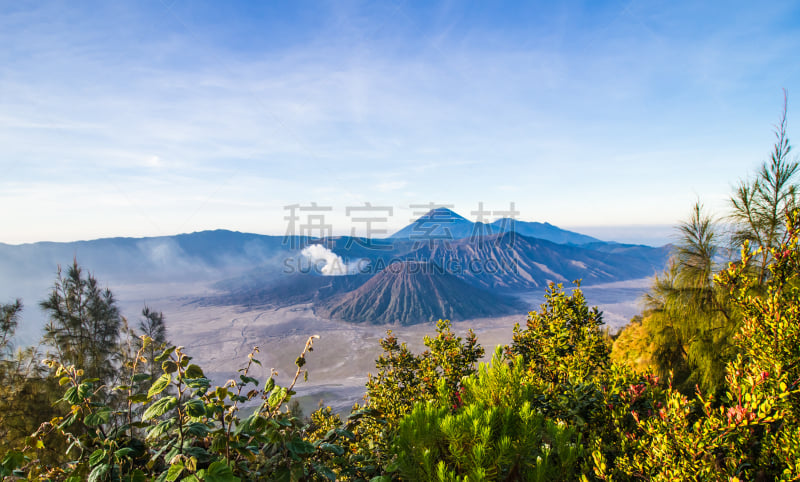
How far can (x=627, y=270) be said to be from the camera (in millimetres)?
163875

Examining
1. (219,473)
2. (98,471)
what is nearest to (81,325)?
(98,471)

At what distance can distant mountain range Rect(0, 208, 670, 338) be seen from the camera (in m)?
96.4

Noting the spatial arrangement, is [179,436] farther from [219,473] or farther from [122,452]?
[219,473]

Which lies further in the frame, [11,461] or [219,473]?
[11,461]

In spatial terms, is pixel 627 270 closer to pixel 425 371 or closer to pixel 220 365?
pixel 220 365

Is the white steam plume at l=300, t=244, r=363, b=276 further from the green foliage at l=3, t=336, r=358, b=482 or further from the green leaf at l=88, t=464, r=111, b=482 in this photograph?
the green leaf at l=88, t=464, r=111, b=482

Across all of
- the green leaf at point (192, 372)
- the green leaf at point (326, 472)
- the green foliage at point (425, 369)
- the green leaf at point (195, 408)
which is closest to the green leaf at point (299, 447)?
the green leaf at point (326, 472)

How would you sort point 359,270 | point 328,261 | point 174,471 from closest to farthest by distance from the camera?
1. point 174,471
2. point 359,270
3. point 328,261

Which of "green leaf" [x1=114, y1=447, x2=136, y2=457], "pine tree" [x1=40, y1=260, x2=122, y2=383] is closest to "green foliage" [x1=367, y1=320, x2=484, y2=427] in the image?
"green leaf" [x1=114, y1=447, x2=136, y2=457]

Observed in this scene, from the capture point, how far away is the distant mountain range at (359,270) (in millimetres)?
96375

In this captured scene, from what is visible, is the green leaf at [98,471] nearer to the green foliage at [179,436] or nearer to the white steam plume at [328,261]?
the green foliage at [179,436]

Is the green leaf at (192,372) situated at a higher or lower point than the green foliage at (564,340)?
higher

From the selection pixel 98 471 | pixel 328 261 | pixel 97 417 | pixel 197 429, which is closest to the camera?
pixel 98 471

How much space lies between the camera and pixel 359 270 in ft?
459
